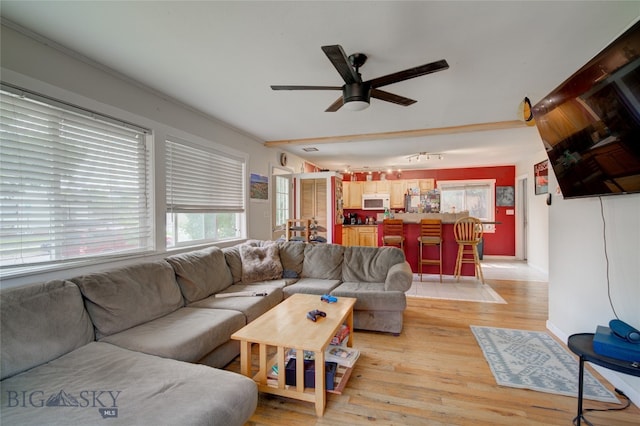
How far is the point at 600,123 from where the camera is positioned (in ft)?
5.56

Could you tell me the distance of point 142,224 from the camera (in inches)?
109

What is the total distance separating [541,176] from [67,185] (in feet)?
23.7

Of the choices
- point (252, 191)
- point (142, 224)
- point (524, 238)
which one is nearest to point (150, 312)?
point (142, 224)

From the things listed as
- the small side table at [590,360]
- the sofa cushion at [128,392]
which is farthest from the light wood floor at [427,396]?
the sofa cushion at [128,392]

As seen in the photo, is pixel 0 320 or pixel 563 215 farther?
pixel 563 215

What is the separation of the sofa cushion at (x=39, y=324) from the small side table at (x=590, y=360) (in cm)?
297

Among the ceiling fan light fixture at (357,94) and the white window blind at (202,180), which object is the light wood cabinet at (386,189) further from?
the ceiling fan light fixture at (357,94)

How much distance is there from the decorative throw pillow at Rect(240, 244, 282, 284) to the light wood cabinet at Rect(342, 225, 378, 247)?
14.2 ft

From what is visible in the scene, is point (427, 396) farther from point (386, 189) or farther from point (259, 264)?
point (386, 189)

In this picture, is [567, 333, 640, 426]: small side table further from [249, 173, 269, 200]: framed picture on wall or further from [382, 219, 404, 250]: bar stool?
[249, 173, 269, 200]: framed picture on wall

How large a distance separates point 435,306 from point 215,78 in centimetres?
368

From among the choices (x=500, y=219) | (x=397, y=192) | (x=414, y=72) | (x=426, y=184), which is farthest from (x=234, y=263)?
(x=500, y=219)

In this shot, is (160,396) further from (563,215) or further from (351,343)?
(563,215)

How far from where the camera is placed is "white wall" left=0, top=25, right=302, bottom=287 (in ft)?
6.15
